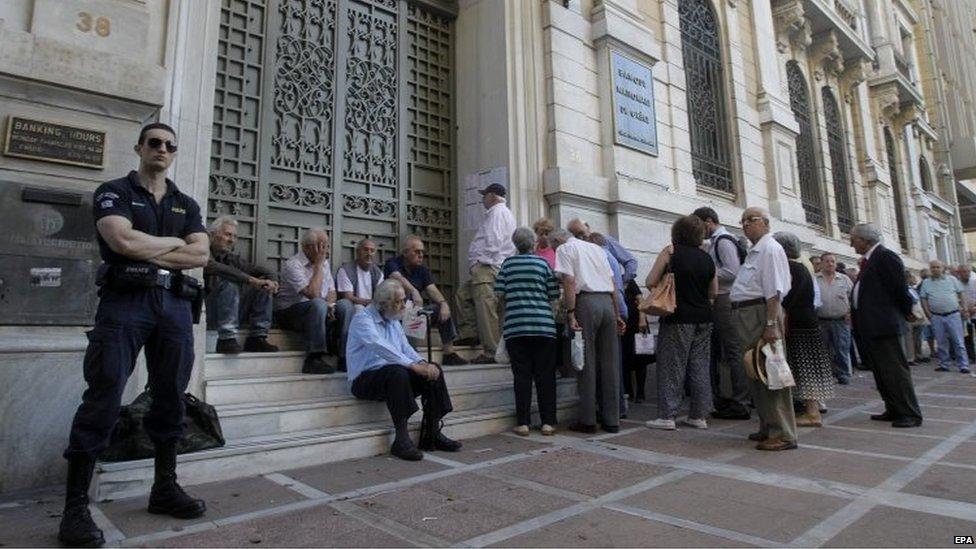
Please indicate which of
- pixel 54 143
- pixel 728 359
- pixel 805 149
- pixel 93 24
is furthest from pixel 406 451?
pixel 805 149

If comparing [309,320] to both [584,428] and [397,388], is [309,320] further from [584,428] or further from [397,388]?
[584,428]

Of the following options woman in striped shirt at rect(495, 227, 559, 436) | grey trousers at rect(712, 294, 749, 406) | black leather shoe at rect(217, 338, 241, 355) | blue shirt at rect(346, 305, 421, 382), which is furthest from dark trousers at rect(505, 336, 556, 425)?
black leather shoe at rect(217, 338, 241, 355)

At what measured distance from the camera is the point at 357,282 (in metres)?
5.91

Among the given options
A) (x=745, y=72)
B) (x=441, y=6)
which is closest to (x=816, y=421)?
(x=441, y=6)

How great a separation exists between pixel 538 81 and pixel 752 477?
5870mm

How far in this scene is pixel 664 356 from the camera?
538 cm

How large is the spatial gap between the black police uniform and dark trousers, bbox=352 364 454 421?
63.2 inches

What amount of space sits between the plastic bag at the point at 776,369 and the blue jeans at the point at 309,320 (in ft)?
12.2

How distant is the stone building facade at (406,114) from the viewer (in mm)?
4078

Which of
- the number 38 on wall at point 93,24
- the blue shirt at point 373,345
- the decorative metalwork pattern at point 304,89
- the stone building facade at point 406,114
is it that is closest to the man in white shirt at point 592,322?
the blue shirt at point 373,345

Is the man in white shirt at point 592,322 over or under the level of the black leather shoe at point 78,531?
over

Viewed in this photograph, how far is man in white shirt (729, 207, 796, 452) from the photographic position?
14.5 ft

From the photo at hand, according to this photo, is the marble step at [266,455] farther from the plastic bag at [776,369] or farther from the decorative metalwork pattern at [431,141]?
the decorative metalwork pattern at [431,141]

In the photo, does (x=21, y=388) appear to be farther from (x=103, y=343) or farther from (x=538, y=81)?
(x=538, y=81)
